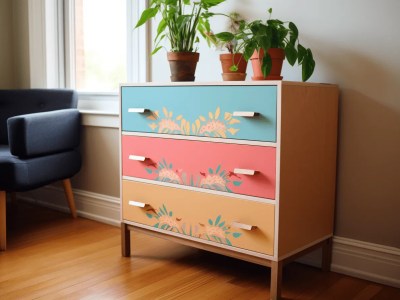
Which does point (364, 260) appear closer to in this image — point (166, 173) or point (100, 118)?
point (166, 173)

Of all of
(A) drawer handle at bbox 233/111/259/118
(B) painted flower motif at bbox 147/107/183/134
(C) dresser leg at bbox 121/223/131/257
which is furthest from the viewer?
(C) dresser leg at bbox 121/223/131/257

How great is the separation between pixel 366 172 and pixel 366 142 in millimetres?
115

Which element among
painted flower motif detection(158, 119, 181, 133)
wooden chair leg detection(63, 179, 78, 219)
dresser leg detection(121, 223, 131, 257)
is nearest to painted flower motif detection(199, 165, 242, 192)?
painted flower motif detection(158, 119, 181, 133)

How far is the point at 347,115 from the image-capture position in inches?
74.8

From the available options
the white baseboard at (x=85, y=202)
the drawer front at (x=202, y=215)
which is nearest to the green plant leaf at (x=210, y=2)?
the drawer front at (x=202, y=215)

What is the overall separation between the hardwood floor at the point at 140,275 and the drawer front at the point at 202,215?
0.18 meters

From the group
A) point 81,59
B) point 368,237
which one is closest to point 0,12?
point 81,59

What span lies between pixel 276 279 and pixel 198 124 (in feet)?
2.02

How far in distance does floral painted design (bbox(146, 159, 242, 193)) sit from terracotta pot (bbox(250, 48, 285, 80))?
1.25 feet

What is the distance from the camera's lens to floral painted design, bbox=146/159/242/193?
1.75 m

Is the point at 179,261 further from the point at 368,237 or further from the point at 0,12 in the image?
the point at 0,12

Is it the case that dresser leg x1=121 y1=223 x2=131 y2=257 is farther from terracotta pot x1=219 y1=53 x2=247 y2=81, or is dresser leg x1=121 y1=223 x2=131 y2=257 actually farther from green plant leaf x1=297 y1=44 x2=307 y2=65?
green plant leaf x1=297 y1=44 x2=307 y2=65

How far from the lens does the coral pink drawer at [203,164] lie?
1.66 meters

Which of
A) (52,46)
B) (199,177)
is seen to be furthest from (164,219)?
(52,46)
